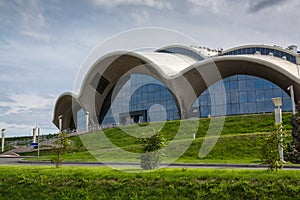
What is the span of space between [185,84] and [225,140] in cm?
2236

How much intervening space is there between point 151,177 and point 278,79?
3391cm

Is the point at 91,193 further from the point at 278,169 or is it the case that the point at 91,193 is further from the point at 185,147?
the point at 185,147

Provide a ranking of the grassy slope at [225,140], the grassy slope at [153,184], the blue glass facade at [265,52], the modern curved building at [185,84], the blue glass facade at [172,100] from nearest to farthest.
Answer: the grassy slope at [153,184] < the grassy slope at [225,140] < the modern curved building at [185,84] < the blue glass facade at [172,100] < the blue glass facade at [265,52]

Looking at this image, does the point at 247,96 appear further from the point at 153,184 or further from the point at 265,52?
the point at 153,184

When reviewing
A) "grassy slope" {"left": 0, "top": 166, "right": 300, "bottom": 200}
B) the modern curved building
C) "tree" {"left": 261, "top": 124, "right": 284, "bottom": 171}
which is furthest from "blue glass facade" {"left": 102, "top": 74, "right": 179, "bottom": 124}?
"tree" {"left": 261, "top": 124, "right": 284, "bottom": 171}

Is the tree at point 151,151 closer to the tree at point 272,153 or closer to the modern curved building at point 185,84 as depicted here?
the tree at point 272,153

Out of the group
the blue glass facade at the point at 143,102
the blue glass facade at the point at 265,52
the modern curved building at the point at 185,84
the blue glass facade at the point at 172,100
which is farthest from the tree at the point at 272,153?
the blue glass facade at the point at 265,52

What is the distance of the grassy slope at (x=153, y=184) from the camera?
11.0 meters

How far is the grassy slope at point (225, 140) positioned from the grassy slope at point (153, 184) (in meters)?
4.50

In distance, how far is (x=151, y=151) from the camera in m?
14.7

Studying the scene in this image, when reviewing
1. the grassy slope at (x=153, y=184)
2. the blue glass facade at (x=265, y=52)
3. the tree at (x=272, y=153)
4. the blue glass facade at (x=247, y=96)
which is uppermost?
the blue glass facade at (x=265, y=52)

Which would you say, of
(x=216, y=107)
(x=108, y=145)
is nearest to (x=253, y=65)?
(x=216, y=107)

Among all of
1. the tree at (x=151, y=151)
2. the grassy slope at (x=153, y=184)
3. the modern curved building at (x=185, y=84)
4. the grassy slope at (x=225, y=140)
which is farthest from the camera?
the modern curved building at (x=185, y=84)

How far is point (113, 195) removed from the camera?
1231cm
